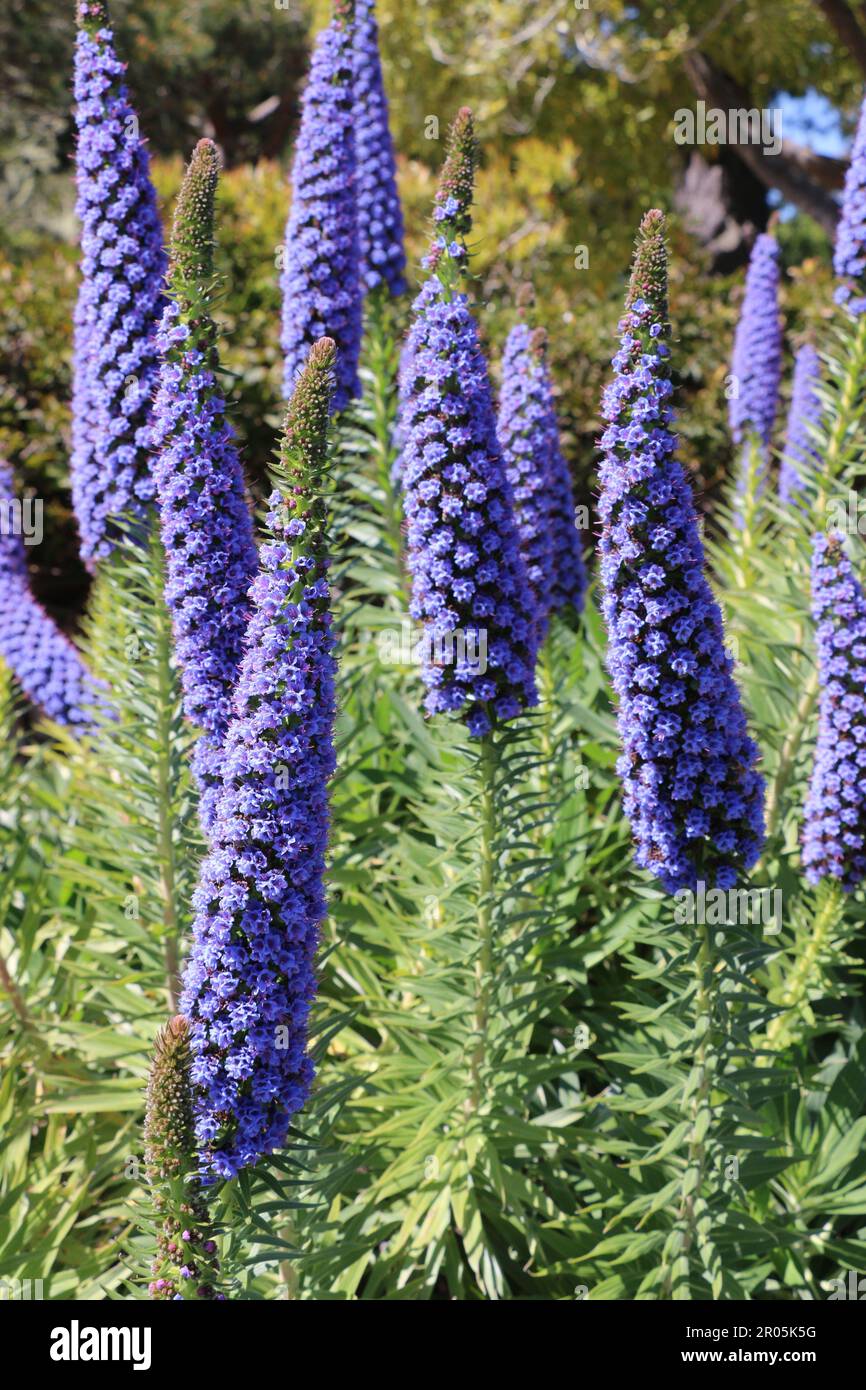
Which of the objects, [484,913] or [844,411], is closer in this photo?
[484,913]

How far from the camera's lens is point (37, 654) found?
5809 millimetres

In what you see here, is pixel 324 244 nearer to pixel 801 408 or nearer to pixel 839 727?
pixel 839 727

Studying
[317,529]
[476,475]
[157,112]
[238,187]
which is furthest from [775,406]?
[157,112]

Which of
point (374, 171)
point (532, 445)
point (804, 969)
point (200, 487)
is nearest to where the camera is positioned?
point (200, 487)

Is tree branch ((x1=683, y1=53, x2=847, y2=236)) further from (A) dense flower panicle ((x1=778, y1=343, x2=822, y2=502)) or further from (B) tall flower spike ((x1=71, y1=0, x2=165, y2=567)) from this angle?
(B) tall flower spike ((x1=71, y1=0, x2=165, y2=567))

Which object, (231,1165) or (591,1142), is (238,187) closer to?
(591,1142)

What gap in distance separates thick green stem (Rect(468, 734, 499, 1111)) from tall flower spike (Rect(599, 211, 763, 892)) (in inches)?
27.2

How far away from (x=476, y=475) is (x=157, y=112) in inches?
934

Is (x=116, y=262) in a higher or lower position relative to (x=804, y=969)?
higher

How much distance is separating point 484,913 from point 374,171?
4.08 metres

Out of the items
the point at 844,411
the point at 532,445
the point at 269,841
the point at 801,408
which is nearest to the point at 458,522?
the point at 269,841

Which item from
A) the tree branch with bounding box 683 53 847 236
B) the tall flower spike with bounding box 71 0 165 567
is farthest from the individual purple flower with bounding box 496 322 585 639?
the tree branch with bounding box 683 53 847 236

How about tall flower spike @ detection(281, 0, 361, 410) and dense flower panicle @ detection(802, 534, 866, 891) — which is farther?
tall flower spike @ detection(281, 0, 361, 410)

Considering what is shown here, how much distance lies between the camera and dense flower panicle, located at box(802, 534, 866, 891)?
4008mm
